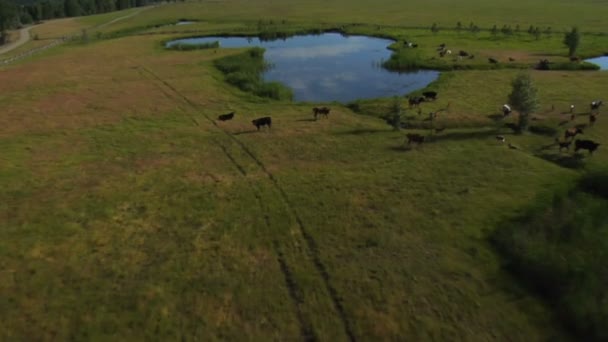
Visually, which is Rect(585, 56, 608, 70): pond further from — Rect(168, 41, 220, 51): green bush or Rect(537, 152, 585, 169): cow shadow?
Rect(168, 41, 220, 51): green bush

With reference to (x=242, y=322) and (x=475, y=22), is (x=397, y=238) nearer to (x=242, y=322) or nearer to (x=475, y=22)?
(x=242, y=322)

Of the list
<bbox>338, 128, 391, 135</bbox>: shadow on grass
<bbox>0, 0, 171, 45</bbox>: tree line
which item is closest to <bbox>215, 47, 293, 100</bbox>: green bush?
<bbox>338, 128, 391, 135</bbox>: shadow on grass

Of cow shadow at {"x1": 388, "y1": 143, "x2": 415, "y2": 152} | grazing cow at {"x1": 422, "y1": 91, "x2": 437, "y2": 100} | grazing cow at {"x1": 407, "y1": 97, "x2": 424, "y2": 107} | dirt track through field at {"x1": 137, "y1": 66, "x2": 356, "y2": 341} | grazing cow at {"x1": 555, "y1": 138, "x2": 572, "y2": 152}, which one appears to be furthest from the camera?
grazing cow at {"x1": 422, "y1": 91, "x2": 437, "y2": 100}

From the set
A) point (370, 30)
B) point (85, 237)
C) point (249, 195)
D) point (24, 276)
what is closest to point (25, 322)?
point (24, 276)

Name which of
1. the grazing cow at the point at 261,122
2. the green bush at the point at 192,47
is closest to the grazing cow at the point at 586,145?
the grazing cow at the point at 261,122

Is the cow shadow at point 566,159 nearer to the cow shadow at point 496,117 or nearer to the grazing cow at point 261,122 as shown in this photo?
the cow shadow at point 496,117

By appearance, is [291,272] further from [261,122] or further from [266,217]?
[261,122]
